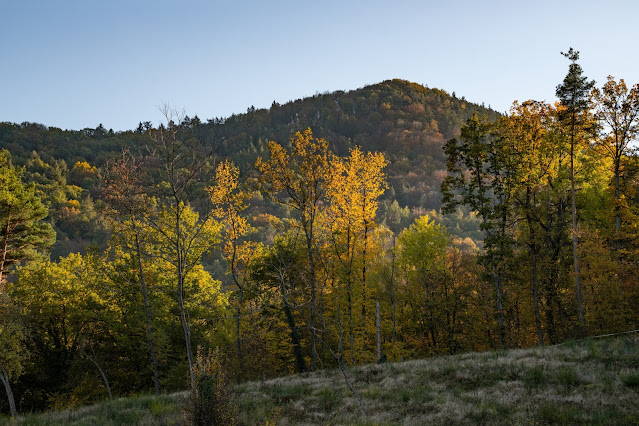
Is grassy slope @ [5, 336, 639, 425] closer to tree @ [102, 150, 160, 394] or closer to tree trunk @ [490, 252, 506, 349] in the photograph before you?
tree trunk @ [490, 252, 506, 349]

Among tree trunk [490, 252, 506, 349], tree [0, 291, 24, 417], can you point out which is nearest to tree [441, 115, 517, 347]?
tree trunk [490, 252, 506, 349]

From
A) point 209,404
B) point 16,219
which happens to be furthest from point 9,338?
point 209,404

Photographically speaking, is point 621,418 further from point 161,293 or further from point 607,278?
point 161,293

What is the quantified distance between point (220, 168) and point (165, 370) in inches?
572

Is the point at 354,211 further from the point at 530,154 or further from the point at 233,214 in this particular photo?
the point at 530,154

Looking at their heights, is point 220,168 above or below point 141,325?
above

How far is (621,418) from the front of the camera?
26.3 feet

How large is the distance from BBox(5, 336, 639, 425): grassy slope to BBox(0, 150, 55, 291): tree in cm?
1657

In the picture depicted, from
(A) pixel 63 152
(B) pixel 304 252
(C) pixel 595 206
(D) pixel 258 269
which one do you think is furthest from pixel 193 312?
(A) pixel 63 152

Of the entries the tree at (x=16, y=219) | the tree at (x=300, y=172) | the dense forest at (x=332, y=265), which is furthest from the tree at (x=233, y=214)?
the tree at (x=16, y=219)

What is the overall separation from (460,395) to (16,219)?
2682 centimetres

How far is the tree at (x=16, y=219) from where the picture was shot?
25000 mm

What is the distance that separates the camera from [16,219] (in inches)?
1009

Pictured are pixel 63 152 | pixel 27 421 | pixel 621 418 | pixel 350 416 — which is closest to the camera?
pixel 621 418
